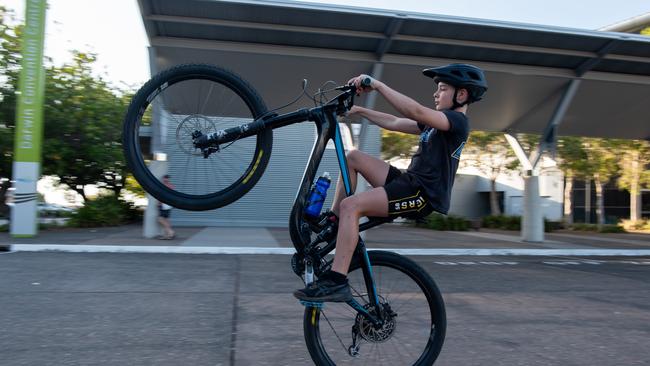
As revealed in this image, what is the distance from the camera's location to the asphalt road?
12.8 feet

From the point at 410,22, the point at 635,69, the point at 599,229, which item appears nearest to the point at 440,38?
the point at 410,22

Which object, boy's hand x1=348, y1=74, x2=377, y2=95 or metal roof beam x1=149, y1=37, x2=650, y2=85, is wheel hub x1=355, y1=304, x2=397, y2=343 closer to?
boy's hand x1=348, y1=74, x2=377, y2=95

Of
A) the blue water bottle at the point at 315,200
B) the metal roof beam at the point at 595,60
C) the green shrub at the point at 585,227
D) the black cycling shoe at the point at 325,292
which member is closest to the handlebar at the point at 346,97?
the blue water bottle at the point at 315,200

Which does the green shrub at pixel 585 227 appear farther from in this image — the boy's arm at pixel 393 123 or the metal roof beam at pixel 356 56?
the boy's arm at pixel 393 123

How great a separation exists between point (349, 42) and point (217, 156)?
8.54 m

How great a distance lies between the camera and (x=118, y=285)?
6320 mm

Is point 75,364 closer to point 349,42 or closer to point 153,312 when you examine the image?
point 153,312

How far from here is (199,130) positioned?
3258mm

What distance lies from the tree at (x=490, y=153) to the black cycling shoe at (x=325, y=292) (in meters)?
20.6

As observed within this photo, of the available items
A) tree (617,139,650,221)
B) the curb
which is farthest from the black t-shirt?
tree (617,139,650,221)

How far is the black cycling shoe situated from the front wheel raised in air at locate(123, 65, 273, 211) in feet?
2.69

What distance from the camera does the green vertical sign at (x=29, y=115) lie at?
11586mm

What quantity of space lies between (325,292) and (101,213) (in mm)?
16550

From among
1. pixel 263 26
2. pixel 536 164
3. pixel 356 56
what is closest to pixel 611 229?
pixel 536 164
